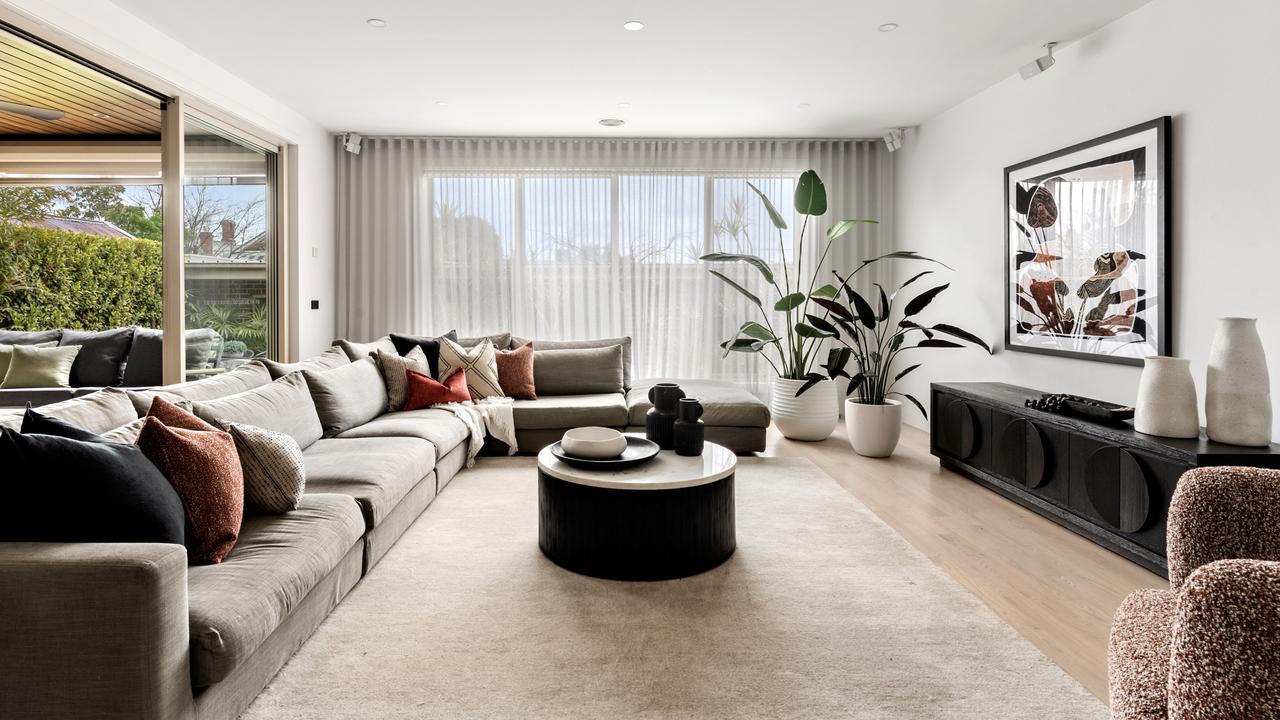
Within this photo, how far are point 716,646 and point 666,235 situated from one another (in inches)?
178

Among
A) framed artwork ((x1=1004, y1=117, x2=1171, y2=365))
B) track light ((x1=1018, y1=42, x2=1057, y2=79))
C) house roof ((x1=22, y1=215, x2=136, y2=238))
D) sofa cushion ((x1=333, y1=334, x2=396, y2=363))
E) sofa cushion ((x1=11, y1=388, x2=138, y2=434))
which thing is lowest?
sofa cushion ((x1=11, y1=388, x2=138, y2=434))

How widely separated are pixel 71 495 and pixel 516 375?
11.5ft

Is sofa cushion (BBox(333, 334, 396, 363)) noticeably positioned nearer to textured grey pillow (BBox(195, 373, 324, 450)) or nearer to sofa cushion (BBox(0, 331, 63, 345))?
textured grey pillow (BBox(195, 373, 324, 450))

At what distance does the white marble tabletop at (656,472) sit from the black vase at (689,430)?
4cm

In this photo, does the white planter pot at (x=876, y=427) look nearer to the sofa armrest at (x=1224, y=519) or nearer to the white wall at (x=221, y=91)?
the sofa armrest at (x=1224, y=519)

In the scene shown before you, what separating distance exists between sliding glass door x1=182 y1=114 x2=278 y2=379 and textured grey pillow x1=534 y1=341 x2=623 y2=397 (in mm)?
2041

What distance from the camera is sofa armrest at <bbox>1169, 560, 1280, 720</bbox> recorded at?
78cm

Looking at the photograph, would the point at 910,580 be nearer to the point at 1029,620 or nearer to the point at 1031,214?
the point at 1029,620

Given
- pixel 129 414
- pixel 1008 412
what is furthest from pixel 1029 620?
pixel 129 414

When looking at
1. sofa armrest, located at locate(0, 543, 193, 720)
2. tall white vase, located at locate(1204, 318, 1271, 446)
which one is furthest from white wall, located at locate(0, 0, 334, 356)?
tall white vase, located at locate(1204, 318, 1271, 446)

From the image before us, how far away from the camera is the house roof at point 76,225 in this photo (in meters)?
5.82

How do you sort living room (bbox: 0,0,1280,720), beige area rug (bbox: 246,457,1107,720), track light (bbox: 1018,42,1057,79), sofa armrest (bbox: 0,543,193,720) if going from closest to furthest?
sofa armrest (bbox: 0,543,193,720) → living room (bbox: 0,0,1280,720) → beige area rug (bbox: 246,457,1107,720) → track light (bbox: 1018,42,1057,79)

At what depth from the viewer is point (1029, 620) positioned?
7.47 feet

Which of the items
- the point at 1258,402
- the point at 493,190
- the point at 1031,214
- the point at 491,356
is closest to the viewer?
the point at 1258,402
